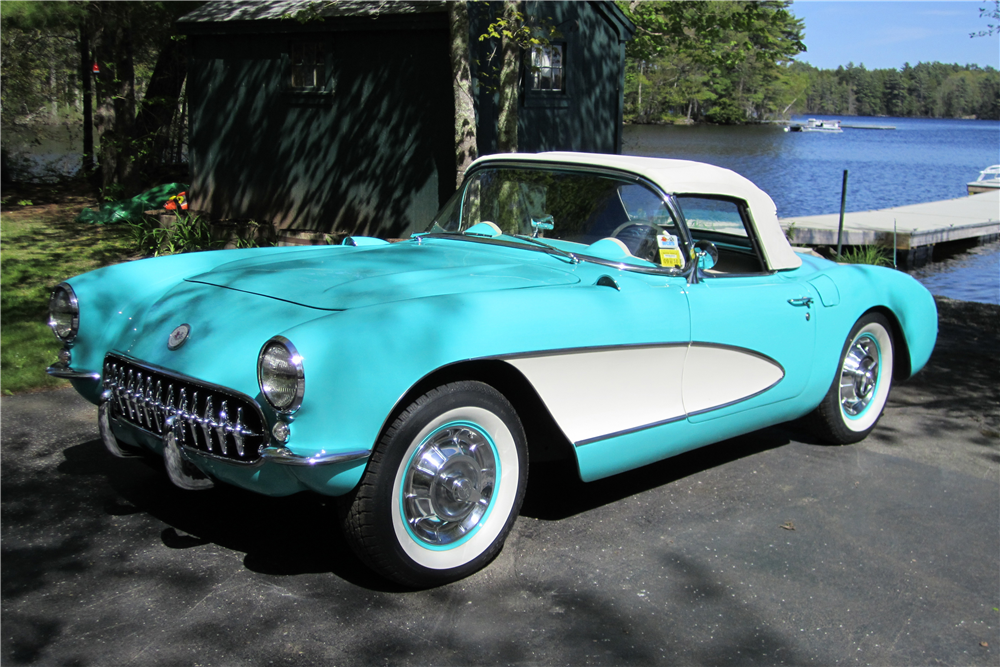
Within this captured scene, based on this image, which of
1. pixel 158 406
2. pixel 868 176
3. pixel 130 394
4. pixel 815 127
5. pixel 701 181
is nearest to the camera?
pixel 158 406

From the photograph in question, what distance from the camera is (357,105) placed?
11.8 m

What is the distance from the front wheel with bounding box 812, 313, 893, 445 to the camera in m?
4.98

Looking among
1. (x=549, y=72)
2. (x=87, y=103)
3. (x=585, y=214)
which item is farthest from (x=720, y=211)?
(x=87, y=103)

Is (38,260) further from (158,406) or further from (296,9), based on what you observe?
(158,406)

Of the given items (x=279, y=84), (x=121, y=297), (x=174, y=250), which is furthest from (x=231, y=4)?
(x=121, y=297)

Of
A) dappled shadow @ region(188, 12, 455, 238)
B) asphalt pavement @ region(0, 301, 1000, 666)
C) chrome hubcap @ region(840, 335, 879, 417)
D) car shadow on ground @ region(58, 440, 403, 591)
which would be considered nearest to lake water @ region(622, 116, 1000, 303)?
dappled shadow @ region(188, 12, 455, 238)

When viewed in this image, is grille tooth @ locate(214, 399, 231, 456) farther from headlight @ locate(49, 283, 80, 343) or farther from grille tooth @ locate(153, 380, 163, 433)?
headlight @ locate(49, 283, 80, 343)

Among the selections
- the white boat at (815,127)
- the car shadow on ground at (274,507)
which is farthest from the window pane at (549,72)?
the white boat at (815,127)

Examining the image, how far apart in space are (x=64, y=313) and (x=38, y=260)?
692 cm

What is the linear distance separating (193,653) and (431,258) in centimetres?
200

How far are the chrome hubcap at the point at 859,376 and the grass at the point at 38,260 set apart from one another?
4.73 m

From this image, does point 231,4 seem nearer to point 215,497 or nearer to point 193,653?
point 215,497

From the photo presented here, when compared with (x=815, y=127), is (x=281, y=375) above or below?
below

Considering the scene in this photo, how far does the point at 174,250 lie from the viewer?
10.5 meters
